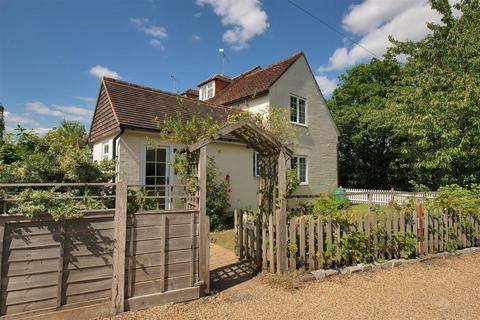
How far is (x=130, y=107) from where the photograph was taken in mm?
9500

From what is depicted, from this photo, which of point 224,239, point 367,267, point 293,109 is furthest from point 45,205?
point 293,109

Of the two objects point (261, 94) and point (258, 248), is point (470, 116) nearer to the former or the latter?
point (261, 94)

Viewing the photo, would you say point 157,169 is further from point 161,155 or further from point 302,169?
point 302,169

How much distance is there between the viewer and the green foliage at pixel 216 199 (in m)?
9.26

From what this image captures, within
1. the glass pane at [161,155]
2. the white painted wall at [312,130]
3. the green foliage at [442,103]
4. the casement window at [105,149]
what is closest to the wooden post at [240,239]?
the glass pane at [161,155]

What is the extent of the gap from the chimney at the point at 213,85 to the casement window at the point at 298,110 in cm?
659

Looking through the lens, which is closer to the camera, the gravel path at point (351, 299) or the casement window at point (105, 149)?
the gravel path at point (351, 299)

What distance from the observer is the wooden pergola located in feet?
14.6

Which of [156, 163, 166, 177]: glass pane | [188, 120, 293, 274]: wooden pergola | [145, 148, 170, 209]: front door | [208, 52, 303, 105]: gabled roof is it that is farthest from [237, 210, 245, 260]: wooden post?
[208, 52, 303, 105]: gabled roof

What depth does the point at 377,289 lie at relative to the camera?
4543mm

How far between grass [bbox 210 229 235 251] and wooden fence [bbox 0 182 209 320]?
306 centimetres

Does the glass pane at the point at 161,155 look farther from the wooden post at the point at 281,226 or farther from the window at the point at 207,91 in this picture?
the window at the point at 207,91

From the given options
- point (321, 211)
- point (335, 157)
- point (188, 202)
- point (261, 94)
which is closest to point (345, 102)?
point (335, 157)

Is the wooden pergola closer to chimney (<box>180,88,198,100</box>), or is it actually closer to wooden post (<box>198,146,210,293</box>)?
wooden post (<box>198,146,210,293</box>)
